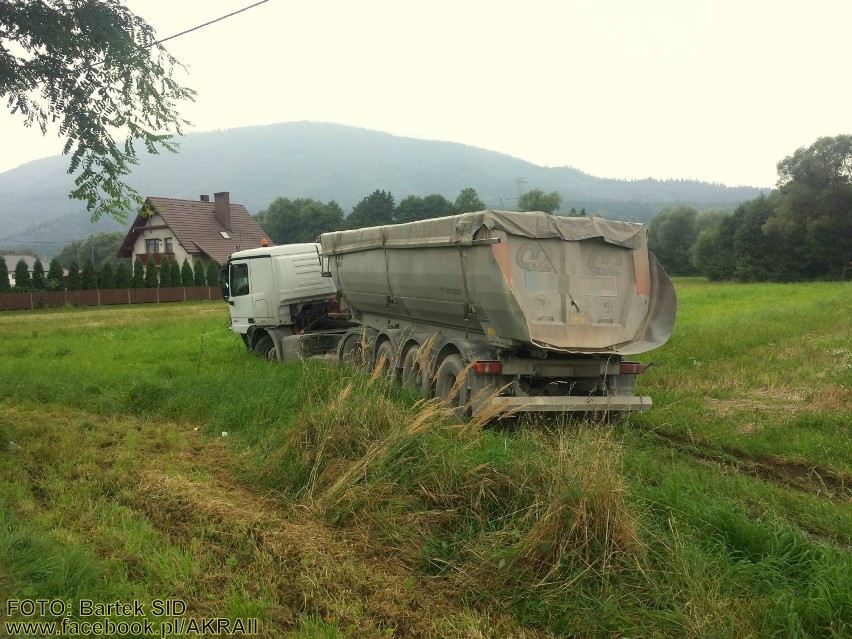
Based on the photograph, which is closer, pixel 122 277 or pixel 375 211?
pixel 122 277

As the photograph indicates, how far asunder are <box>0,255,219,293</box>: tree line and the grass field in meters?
38.5

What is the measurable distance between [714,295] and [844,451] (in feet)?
91.6

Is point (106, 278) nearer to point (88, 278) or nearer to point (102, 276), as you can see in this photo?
point (102, 276)

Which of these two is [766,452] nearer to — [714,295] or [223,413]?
[223,413]

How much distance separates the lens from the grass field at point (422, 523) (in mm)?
3975

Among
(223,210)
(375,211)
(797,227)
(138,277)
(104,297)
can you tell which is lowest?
(104,297)

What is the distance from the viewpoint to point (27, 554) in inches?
170

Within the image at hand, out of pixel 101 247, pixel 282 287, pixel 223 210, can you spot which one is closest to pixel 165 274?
pixel 223 210

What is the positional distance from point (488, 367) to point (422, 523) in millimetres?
3533

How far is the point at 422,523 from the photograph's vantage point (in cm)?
Answer: 515

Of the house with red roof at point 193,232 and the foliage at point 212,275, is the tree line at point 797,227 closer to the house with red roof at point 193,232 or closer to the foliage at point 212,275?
the house with red roof at point 193,232

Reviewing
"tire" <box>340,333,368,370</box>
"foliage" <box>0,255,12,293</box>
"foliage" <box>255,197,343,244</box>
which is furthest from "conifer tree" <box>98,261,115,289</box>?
"tire" <box>340,333,368,370</box>

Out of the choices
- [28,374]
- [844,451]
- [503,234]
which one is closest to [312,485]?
[503,234]

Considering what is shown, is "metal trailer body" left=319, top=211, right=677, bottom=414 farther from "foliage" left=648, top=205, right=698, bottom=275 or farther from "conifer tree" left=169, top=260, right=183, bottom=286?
"foliage" left=648, top=205, right=698, bottom=275
